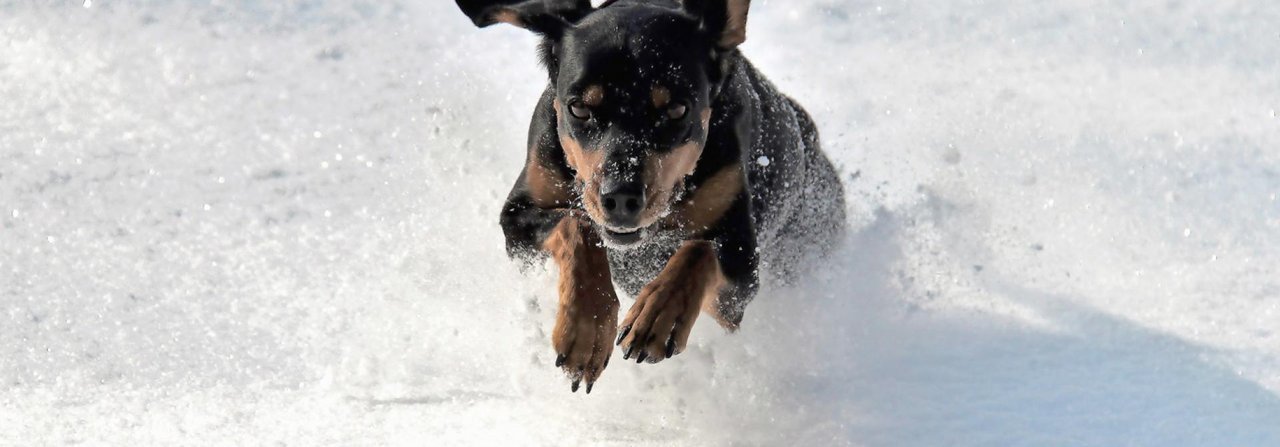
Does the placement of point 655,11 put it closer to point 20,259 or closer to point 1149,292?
point 1149,292

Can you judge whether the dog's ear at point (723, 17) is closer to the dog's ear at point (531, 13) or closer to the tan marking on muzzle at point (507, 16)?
the dog's ear at point (531, 13)

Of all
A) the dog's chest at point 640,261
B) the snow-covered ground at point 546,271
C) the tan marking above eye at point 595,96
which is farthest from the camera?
the snow-covered ground at point 546,271

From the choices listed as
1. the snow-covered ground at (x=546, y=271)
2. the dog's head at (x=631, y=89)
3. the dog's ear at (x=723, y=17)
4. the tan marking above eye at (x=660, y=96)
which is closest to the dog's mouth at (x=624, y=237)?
the dog's head at (x=631, y=89)

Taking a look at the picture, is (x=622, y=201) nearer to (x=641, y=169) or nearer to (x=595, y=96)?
(x=641, y=169)

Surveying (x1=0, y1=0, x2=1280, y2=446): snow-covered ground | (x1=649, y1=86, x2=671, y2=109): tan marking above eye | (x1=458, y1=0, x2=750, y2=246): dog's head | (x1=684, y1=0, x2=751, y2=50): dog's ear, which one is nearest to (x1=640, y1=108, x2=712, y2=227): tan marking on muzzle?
(x1=458, y1=0, x2=750, y2=246): dog's head

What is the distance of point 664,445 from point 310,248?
6.15ft

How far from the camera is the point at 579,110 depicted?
9.99 feet

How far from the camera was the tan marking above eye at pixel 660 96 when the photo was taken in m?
3.01

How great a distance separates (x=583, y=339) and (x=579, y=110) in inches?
23.6

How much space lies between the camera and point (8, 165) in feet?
17.3

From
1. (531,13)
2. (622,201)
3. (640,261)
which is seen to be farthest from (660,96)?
(640,261)

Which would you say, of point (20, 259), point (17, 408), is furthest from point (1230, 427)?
point (20, 259)

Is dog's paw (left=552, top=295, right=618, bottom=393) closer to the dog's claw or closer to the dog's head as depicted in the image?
the dog's claw

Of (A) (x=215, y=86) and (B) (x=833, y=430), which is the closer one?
(B) (x=833, y=430)
